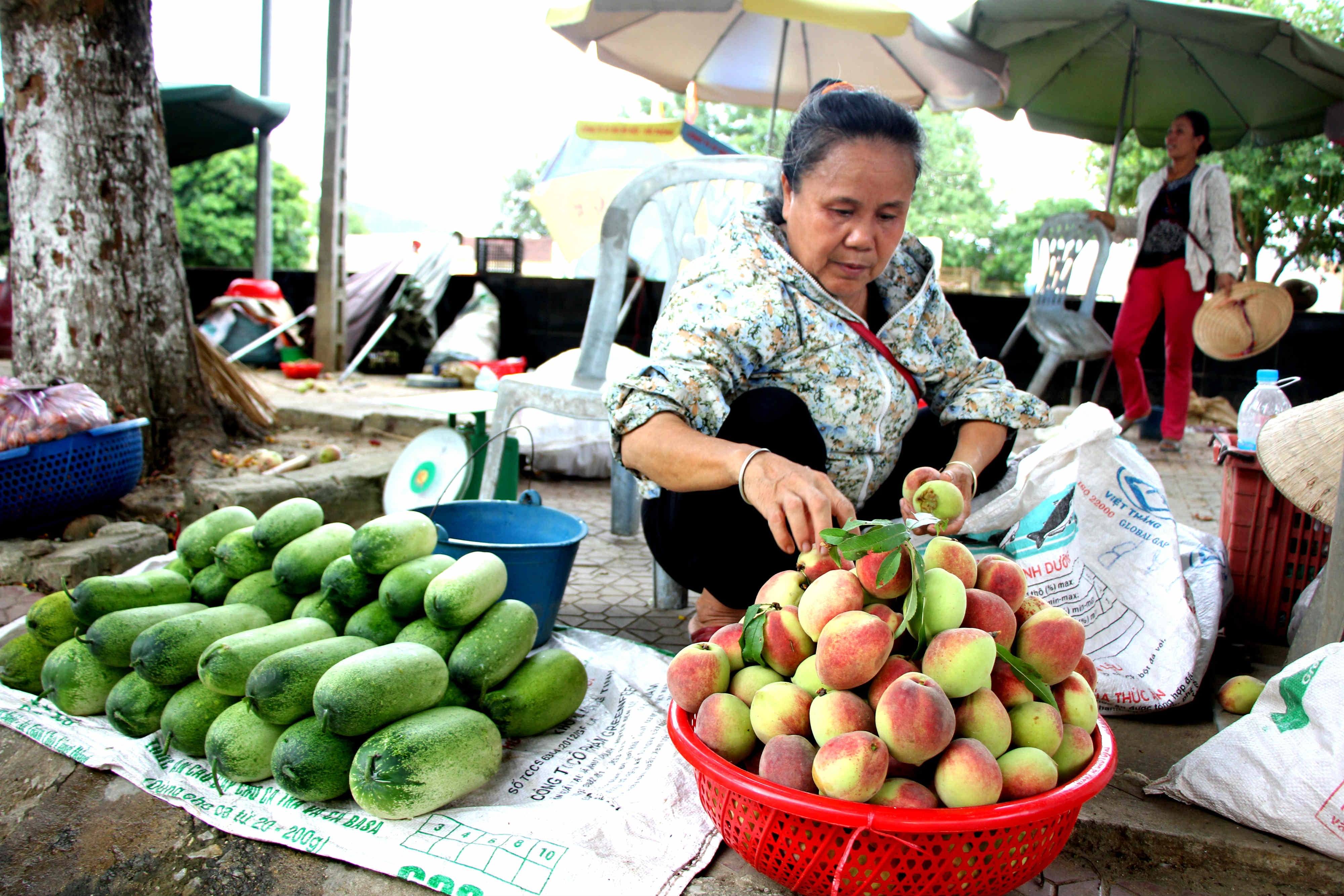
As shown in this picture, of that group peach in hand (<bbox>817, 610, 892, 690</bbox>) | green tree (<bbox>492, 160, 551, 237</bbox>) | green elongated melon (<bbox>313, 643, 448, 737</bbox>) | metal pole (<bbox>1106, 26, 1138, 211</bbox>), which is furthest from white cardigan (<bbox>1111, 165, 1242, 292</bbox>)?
green tree (<bbox>492, 160, 551, 237</bbox>)

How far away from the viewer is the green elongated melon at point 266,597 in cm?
179

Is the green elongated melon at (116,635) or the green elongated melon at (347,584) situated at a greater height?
the green elongated melon at (347,584)

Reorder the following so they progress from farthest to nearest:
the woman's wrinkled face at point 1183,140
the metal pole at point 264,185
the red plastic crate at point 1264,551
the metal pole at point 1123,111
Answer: the metal pole at point 264,185, the metal pole at point 1123,111, the woman's wrinkled face at point 1183,140, the red plastic crate at point 1264,551

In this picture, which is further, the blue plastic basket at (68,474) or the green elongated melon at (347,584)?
the blue plastic basket at (68,474)

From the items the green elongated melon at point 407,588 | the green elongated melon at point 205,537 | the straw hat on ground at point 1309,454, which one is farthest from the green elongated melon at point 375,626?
the straw hat on ground at point 1309,454

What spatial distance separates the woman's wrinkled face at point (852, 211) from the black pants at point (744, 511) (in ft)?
0.93

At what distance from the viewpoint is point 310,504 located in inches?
76.6

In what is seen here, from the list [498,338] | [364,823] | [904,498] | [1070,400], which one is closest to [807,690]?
[904,498]

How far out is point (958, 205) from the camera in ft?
99.8

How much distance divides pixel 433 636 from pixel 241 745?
357mm

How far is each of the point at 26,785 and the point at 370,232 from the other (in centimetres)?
4732

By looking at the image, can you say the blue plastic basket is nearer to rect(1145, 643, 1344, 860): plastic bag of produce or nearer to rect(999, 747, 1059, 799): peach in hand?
rect(999, 747, 1059, 799): peach in hand

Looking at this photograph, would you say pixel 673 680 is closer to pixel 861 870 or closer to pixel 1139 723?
pixel 861 870

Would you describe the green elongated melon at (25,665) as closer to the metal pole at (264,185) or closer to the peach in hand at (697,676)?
the peach in hand at (697,676)
